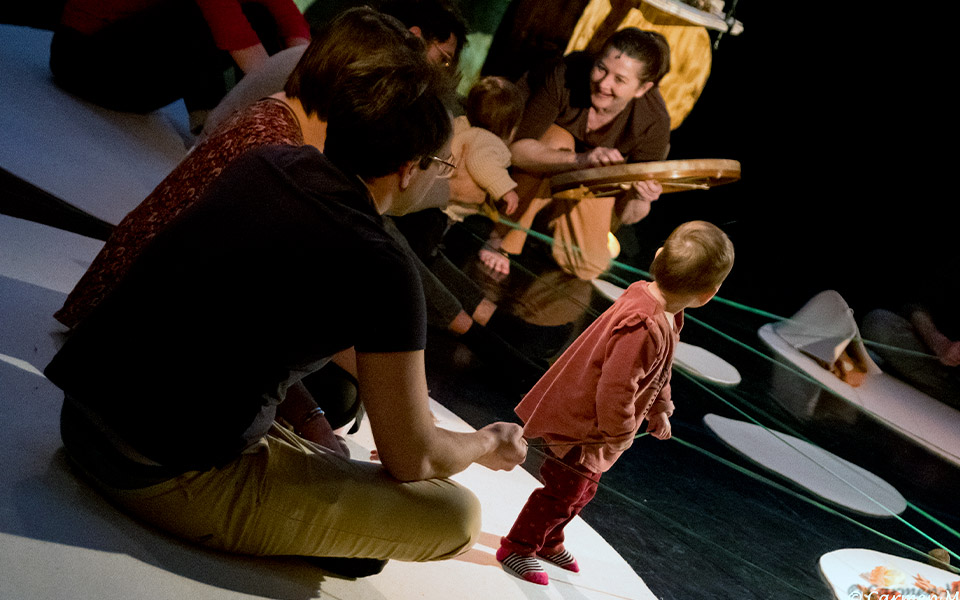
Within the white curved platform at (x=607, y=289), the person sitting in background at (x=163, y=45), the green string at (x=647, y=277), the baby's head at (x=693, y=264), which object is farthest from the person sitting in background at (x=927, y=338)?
the person sitting in background at (x=163, y=45)

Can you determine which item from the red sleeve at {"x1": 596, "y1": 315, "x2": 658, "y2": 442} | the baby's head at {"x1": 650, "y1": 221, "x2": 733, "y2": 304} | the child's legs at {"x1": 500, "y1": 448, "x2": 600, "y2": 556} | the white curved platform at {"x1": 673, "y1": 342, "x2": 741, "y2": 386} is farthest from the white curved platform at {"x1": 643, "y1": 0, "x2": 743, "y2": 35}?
the child's legs at {"x1": 500, "y1": 448, "x2": 600, "y2": 556}

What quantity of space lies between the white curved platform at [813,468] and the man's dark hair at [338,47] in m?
0.92

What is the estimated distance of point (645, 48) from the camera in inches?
68.9

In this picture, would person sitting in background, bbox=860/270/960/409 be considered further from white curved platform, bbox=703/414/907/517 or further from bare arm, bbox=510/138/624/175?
bare arm, bbox=510/138/624/175

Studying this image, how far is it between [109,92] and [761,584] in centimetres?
191

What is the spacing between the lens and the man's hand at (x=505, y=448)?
87 centimetres

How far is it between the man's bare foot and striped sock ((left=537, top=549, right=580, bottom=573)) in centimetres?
89

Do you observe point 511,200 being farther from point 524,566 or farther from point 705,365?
point 524,566

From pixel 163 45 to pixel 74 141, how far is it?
325 mm

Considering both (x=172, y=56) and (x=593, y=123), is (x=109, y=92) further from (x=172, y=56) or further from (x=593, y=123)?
(x=593, y=123)

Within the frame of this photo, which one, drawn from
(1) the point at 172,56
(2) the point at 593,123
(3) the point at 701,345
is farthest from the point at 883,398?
(1) the point at 172,56

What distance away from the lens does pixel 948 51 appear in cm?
155

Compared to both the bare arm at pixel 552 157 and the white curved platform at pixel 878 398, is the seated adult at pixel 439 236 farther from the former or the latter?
the white curved platform at pixel 878 398

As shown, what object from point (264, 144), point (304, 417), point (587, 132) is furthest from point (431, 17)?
point (304, 417)
